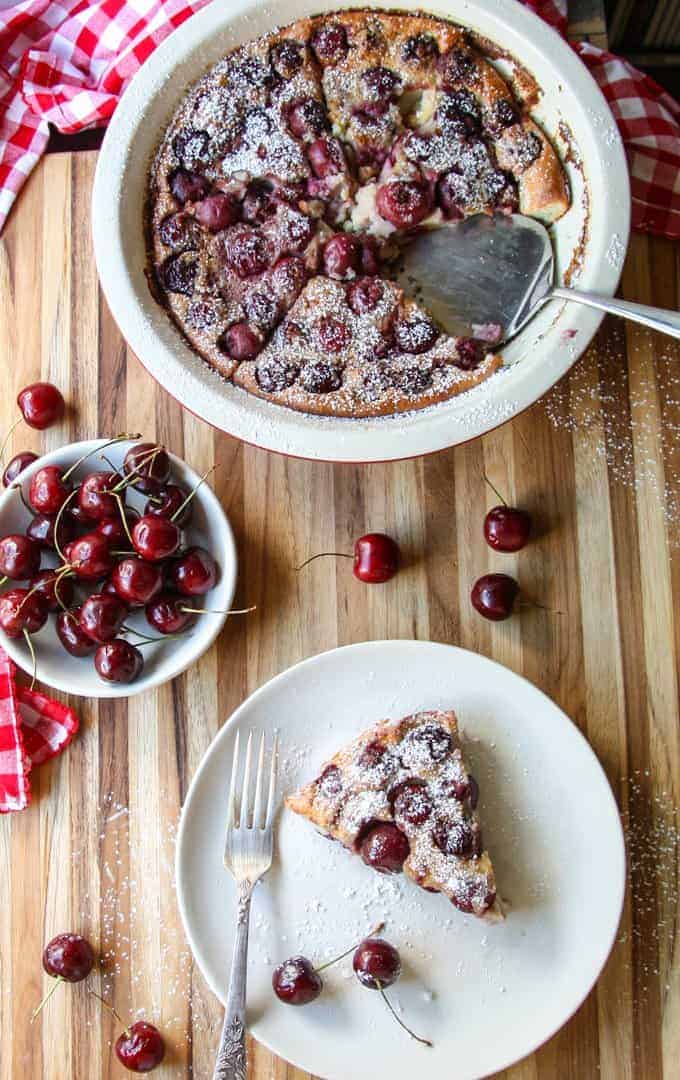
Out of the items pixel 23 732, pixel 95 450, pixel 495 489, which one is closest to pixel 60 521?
pixel 95 450

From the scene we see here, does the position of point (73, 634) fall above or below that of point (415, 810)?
above

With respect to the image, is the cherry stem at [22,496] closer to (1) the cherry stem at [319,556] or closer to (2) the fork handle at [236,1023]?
(1) the cherry stem at [319,556]

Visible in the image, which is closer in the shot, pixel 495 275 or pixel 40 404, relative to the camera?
pixel 495 275

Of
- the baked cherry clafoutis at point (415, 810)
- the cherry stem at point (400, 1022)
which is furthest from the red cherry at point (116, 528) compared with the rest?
the cherry stem at point (400, 1022)

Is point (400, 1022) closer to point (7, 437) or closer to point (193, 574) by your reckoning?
point (193, 574)

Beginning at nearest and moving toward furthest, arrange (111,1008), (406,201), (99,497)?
1. (406,201)
2. (99,497)
3. (111,1008)

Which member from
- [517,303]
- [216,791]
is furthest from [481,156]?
[216,791]

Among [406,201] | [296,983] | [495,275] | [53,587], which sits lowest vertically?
[296,983]

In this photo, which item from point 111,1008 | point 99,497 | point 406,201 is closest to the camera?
point 406,201
